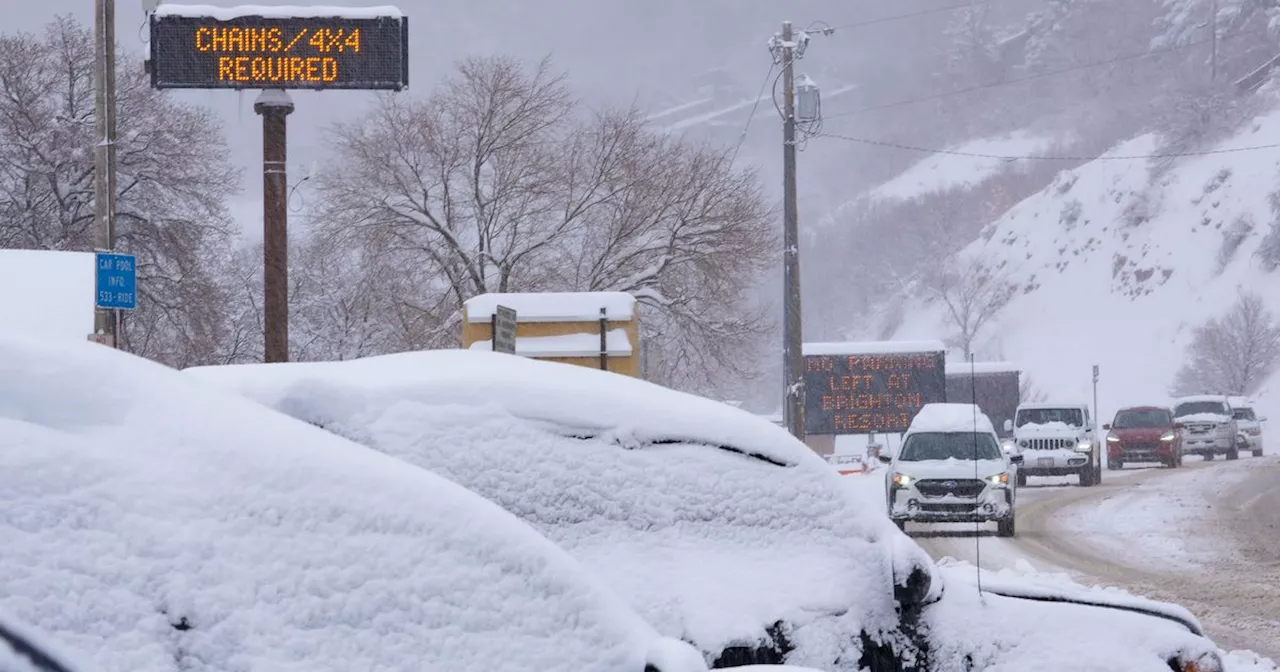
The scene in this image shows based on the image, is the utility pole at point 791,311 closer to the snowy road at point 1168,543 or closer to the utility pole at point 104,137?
the snowy road at point 1168,543

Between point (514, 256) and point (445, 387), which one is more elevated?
point (514, 256)

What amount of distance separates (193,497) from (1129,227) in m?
117

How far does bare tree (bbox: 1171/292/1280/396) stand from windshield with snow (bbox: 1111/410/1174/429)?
4500 centimetres

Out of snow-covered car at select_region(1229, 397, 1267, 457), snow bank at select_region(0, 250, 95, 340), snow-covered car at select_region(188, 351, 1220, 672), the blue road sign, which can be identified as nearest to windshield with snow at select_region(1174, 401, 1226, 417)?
snow-covered car at select_region(1229, 397, 1267, 457)

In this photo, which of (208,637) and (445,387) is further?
(445,387)

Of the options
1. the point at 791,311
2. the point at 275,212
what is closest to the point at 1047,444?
the point at 791,311

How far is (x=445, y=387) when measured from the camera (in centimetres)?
523

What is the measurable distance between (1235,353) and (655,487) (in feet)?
263

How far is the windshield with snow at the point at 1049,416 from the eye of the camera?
30234 mm

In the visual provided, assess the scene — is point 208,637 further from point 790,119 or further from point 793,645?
point 790,119

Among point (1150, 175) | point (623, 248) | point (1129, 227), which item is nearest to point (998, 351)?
point (1129, 227)

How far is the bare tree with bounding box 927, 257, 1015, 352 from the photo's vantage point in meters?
114

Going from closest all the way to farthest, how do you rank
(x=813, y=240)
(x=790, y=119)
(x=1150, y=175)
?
(x=790, y=119), (x=1150, y=175), (x=813, y=240)

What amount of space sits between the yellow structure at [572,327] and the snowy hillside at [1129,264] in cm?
6576
